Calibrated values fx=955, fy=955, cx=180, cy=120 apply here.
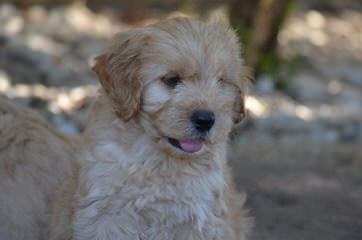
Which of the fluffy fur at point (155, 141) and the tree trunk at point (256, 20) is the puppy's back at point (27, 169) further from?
the tree trunk at point (256, 20)

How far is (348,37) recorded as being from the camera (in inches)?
702

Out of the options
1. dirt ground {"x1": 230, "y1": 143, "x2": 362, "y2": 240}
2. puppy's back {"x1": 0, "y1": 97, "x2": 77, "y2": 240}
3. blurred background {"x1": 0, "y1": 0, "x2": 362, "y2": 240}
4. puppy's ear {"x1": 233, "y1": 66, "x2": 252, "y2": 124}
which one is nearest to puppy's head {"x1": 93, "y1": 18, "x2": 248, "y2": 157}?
puppy's ear {"x1": 233, "y1": 66, "x2": 252, "y2": 124}

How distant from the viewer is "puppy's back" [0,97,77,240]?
665 centimetres

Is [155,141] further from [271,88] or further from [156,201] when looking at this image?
[271,88]

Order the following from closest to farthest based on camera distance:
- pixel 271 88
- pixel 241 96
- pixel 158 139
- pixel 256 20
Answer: pixel 158 139 < pixel 241 96 < pixel 256 20 < pixel 271 88

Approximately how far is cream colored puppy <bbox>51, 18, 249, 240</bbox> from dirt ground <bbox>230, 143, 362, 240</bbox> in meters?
2.13

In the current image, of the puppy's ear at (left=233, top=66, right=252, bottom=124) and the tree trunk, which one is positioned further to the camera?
the tree trunk

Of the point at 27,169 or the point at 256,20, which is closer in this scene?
the point at 27,169

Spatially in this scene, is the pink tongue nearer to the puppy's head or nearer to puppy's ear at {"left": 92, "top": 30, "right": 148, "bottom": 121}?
the puppy's head

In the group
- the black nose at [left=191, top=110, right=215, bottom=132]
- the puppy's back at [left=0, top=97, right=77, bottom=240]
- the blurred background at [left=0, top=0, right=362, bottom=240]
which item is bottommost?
the blurred background at [left=0, top=0, right=362, bottom=240]

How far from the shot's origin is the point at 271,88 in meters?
13.8

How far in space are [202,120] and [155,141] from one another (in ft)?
1.33

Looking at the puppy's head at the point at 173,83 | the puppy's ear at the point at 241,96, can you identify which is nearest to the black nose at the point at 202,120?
the puppy's head at the point at 173,83

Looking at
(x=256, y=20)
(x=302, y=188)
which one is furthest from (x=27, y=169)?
(x=256, y=20)
